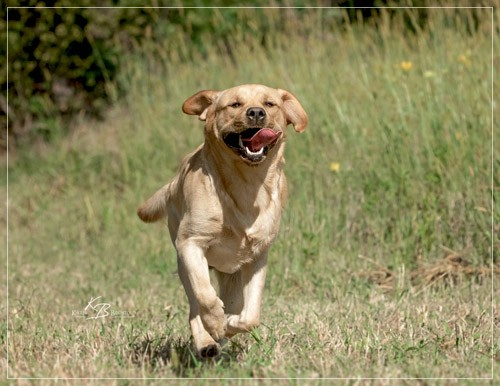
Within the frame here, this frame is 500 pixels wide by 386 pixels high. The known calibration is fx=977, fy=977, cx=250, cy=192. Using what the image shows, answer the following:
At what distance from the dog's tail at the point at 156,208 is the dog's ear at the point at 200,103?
52 centimetres

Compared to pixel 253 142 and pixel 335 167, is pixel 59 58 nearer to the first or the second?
pixel 335 167

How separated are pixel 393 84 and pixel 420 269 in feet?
6.67

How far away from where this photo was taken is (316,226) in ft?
24.1

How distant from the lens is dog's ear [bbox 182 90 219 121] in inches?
200

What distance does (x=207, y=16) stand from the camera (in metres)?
12.0

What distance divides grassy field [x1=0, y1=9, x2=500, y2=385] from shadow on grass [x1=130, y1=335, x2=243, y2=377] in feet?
0.06

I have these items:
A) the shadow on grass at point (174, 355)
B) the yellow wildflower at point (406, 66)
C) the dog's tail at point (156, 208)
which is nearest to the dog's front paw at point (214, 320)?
the shadow on grass at point (174, 355)

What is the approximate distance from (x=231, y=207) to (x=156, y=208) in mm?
903

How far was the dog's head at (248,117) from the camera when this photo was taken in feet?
15.4

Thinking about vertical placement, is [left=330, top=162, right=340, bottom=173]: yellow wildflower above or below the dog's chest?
below

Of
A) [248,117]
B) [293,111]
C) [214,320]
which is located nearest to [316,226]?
[293,111]

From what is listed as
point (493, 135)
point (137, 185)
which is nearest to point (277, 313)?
point (493, 135)

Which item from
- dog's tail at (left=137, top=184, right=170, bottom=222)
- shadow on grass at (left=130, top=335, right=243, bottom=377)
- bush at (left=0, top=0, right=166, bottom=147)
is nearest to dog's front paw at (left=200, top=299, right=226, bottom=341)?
shadow on grass at (left=130, top=335, right=243, bottom=377)
